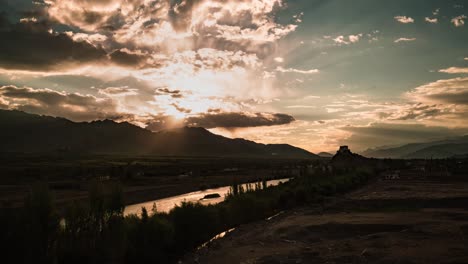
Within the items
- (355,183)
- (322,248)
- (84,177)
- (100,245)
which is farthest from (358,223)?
(84,177)

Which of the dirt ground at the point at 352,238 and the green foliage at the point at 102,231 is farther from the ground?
the green foliage at the point at 102,231

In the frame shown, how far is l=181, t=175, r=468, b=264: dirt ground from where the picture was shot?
1886 centimetres

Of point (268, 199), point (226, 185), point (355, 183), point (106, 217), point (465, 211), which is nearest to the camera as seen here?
point (106, 217)

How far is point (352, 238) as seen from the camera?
2302cm

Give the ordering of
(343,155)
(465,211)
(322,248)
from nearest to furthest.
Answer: (322,248), (465,211), (343,155)

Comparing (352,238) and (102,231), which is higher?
(102,231)

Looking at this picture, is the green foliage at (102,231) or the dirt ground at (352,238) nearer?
the green foliage at (102,231)

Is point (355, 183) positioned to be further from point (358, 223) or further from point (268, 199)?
point (358, 223)

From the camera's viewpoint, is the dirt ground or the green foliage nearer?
the green foliage

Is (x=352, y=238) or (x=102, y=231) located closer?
(x=102, y=231)

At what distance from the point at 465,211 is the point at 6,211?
32382 millimetres

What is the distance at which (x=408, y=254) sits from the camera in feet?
61.0

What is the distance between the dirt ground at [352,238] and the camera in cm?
1886

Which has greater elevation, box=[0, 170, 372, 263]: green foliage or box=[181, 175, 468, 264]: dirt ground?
box=[0, 170, 372, 263]: green foliage
